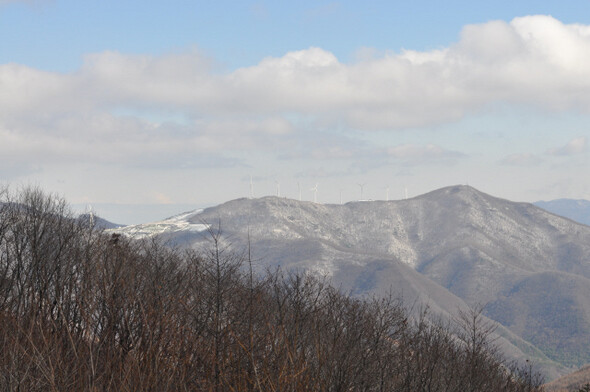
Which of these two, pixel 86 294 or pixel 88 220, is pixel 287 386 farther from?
pixel 88 220

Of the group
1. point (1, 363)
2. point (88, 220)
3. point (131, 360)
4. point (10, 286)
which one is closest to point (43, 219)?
point (88, 220)

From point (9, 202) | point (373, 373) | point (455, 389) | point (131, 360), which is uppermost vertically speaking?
point (9, 202)

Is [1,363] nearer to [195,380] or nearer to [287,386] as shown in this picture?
[195,380]

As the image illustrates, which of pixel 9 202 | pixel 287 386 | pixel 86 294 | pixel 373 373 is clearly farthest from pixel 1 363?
pixel 9 202

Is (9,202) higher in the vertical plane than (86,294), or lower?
higher

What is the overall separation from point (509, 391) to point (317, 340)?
56.3 m

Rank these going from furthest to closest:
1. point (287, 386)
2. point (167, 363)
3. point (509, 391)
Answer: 1. point (509, 391)
2. point (167, 363)
3. point (287, 386)

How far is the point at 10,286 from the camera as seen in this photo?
4166cm

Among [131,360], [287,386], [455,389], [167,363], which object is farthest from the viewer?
[455,389]

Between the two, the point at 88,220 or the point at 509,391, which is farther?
the point at 88,220

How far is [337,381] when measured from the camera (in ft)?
57.2

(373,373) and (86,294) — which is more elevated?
(86,294)

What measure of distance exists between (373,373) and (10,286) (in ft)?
90.1

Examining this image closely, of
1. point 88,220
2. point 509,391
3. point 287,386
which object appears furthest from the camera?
point 88,220
